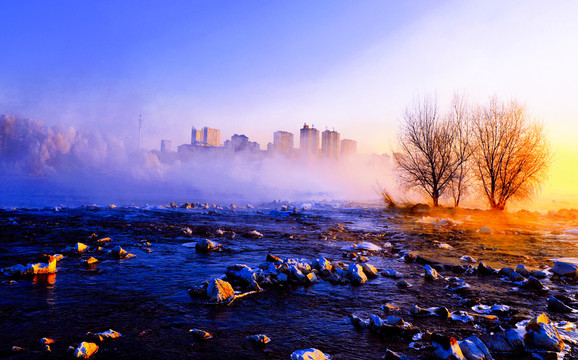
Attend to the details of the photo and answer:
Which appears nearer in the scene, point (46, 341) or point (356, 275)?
point (46, 341)

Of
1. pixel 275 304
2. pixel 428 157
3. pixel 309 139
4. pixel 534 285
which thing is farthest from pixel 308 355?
pixel 309 139

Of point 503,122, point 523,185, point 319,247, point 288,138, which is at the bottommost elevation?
point 319,247

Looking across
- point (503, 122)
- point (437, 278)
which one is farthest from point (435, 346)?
point (503, 122)

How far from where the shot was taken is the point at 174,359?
9.73 ft

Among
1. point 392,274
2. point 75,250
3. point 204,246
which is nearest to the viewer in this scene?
point 392,274

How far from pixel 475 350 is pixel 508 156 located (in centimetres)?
2060

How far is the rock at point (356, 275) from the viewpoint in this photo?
223 inches

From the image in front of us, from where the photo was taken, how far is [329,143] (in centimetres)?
9688

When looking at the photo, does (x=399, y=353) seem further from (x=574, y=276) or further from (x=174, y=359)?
(x=574, y=276)

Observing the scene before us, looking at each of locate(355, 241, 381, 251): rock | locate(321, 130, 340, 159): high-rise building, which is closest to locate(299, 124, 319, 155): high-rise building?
locate(321, 130, 340, 159): high-rise building

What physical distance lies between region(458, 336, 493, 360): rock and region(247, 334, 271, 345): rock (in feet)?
6.80

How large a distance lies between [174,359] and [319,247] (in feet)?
22.3

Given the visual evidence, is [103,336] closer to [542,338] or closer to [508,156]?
[542,338]

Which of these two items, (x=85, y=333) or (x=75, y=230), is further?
(x=75, y=230)
